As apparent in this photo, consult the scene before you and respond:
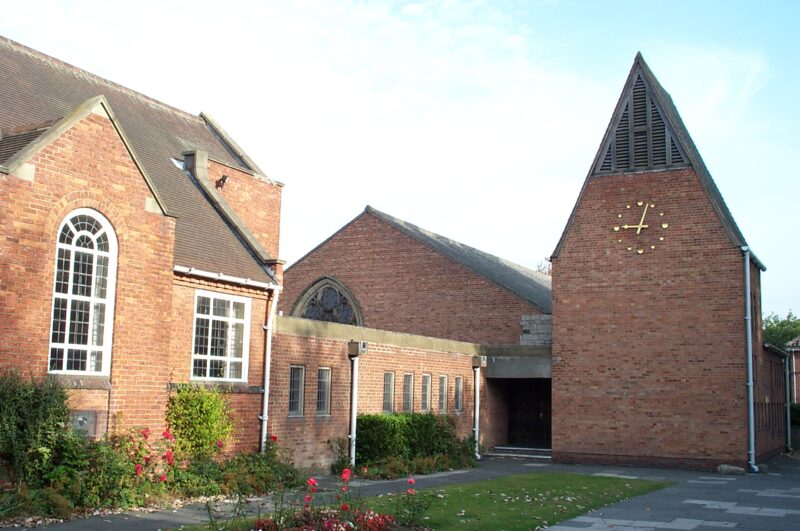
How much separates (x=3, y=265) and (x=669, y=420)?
777 inches

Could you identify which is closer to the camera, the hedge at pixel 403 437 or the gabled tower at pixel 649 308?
the hedge at pixel 403 437

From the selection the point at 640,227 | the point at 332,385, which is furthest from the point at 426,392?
the point at 640,227

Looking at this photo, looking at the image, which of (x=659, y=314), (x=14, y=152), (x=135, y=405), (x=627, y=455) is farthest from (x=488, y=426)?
(x=14, y=152)

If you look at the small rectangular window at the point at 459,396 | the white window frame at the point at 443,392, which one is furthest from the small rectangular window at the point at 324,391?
the small rectangular window at the point at 459,396

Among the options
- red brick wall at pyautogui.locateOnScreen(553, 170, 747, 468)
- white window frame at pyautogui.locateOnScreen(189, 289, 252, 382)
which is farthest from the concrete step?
white window frame at pyautogui.locateOnScreen(189, 289, 252, 382)

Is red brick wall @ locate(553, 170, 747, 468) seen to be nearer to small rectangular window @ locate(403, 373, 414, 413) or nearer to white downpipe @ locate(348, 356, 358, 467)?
small rectangular window @ locate(403, 373, 414, 413)

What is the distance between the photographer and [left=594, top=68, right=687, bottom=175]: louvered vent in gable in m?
27.4

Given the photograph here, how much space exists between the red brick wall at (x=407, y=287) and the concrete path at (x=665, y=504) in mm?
7600

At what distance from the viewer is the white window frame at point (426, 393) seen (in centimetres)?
2662

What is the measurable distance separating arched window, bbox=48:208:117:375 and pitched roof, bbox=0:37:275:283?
5.78 feet

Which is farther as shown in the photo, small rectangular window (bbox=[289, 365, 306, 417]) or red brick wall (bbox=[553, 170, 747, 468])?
red brick wall (bbox=[553, 170, 747, 468])

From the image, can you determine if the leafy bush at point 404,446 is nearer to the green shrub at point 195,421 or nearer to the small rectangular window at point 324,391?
the small rectangular window at point 324,391

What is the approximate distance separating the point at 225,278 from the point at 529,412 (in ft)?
54.3

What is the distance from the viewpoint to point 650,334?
2667 centimetres
